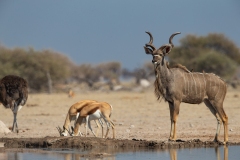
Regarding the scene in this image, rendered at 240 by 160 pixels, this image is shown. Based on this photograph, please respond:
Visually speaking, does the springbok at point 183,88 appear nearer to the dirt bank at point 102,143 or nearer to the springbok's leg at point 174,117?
the springbok's leg at point 174,117

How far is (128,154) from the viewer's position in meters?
10.7

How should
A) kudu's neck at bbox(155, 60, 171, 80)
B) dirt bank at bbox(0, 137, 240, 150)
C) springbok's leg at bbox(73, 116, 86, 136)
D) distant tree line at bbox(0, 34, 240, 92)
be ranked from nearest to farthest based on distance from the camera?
dirt bank at bbox(0, 137, 240, 150) < kudu's neck at bbox(155, 60, 171, 80) < springbok's leg at bbox(73, 116, 86, 136) < distant tree line at bbox(0, 34, 240, 92)

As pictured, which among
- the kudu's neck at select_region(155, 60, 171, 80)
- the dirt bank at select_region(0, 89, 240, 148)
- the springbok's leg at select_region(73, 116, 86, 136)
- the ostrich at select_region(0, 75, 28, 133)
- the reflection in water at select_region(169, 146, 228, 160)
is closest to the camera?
the reflection in water at select_region(169, 146, 228, 160)

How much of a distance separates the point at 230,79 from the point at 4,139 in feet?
102

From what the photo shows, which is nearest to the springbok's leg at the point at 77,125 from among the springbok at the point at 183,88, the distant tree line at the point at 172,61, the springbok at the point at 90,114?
the springbok at the point at 90,114

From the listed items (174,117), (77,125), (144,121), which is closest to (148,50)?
(174,117)

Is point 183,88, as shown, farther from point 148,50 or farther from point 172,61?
point 172,61

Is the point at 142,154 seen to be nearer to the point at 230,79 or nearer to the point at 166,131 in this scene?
the point at 166,131

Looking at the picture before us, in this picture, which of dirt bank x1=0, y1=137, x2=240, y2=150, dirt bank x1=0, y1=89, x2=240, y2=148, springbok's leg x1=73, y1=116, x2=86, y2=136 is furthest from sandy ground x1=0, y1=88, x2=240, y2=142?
dirt bank x1=0, y1=137, x2=240, y2=150

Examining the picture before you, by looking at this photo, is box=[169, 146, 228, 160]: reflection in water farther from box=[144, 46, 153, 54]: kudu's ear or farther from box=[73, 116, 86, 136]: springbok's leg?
box=[73, 116, 86, 136]: springbok's leg

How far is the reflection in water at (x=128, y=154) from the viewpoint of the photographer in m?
10.3

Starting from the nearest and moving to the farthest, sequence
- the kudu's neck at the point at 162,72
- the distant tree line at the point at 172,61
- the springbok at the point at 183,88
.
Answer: the springbok at the point at 183,88, the kudu's neck at the point at 162,72, the distant tree line at the point at 172,61

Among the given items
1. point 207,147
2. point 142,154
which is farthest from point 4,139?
point 207,147

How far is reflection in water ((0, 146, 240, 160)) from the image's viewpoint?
33.8 feet
